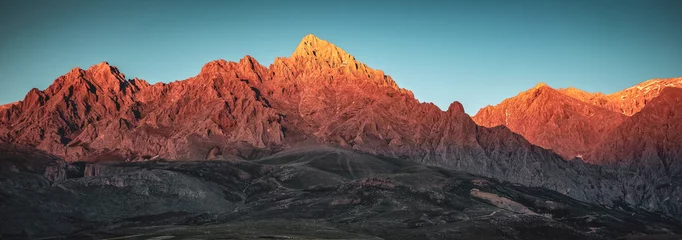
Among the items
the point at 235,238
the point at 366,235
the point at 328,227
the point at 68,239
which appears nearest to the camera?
the point at 235,238

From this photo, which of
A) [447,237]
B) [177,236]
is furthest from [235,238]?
[447,237]

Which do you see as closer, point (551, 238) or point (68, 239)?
point (68, 239)

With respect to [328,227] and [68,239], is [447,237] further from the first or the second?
[68,239]

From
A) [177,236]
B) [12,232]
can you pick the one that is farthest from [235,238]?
[12,232]

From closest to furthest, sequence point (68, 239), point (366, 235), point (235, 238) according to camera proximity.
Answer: point (235, 238), point (68, 239), point (366, 235)

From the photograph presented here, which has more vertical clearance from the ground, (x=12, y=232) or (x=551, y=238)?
(x=12, y=232)

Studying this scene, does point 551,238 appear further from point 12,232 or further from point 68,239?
point 12,232

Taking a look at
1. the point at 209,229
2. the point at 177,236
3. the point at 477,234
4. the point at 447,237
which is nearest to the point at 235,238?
the point at 177,236

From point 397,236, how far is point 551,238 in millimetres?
53757

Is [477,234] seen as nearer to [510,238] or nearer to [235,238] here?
[510,238]

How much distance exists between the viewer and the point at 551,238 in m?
196

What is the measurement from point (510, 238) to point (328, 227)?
189 feet

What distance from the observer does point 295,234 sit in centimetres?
16875

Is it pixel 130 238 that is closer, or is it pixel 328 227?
pixel 130 238
